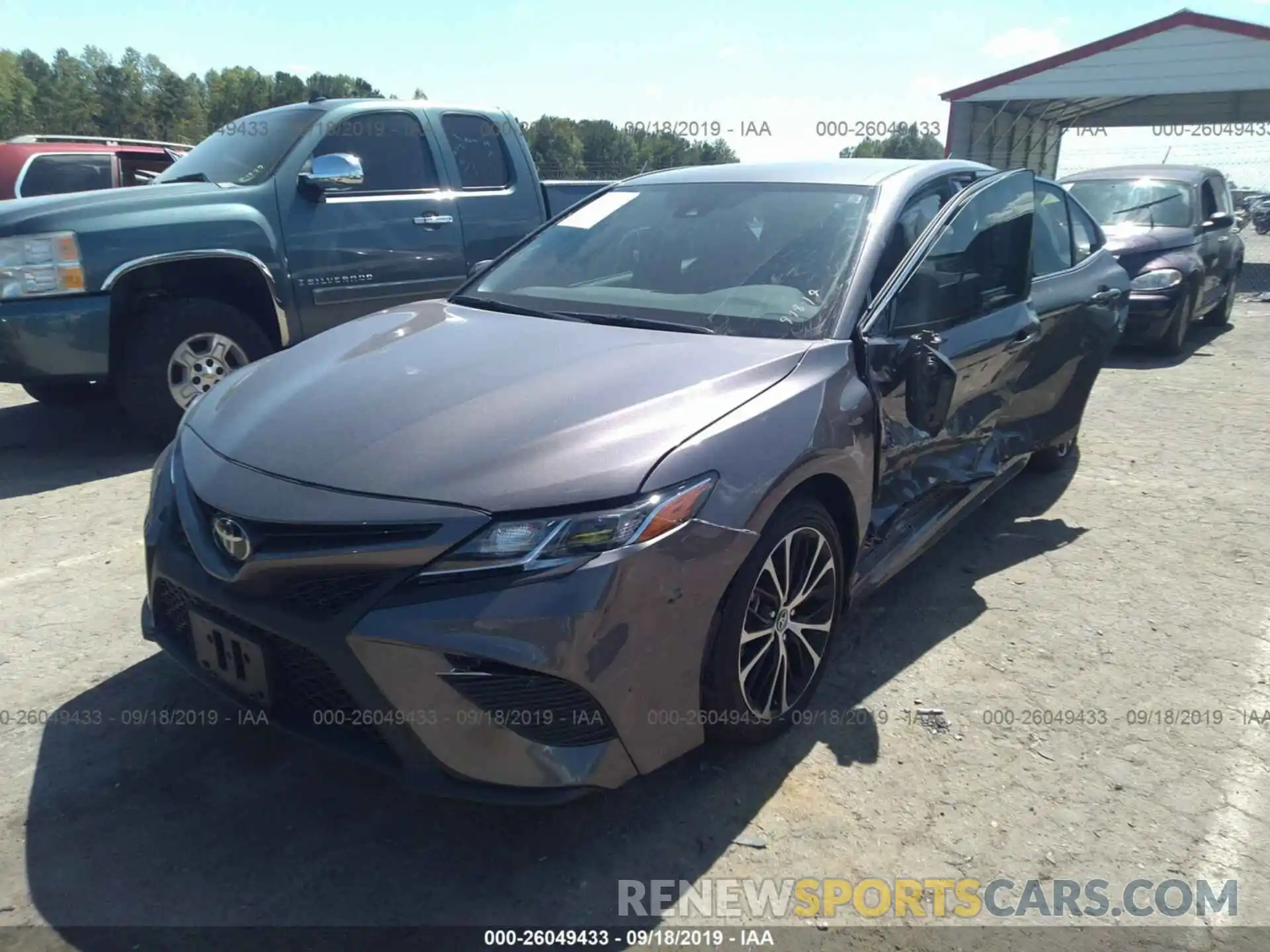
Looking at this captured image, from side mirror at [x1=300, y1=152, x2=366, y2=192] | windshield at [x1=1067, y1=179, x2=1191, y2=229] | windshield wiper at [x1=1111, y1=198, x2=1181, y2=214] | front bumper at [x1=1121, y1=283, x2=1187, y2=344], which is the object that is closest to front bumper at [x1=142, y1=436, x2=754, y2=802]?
side mirror at [x1=300, y1=152, x2=366, y2=192]

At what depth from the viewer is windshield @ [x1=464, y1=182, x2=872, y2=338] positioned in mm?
3055

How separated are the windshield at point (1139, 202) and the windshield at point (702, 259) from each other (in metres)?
7.43

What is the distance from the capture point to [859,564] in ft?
10.3

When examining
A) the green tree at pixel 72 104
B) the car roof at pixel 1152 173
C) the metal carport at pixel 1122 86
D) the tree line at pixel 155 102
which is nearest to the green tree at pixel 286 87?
the tree line at pixel 155 102

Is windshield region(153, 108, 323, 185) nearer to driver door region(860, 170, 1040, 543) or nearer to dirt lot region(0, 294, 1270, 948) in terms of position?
dirt lot region(0, 294, 1270, 948)

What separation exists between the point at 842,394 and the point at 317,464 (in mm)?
Answer: 1496

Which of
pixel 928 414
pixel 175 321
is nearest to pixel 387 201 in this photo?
pixel 175 321

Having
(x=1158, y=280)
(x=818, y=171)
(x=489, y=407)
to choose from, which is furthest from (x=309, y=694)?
(x=1158, y=280)

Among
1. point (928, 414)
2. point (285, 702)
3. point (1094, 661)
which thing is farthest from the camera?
point (1094, 661)

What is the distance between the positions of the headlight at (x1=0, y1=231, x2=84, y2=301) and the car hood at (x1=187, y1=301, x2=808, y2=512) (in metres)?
2.41

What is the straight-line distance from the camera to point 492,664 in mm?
2064

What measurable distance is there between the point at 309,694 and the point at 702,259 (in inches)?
77.9

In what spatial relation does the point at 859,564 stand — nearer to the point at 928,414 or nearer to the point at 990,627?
the point at 928,414

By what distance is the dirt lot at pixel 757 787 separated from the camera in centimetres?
225
